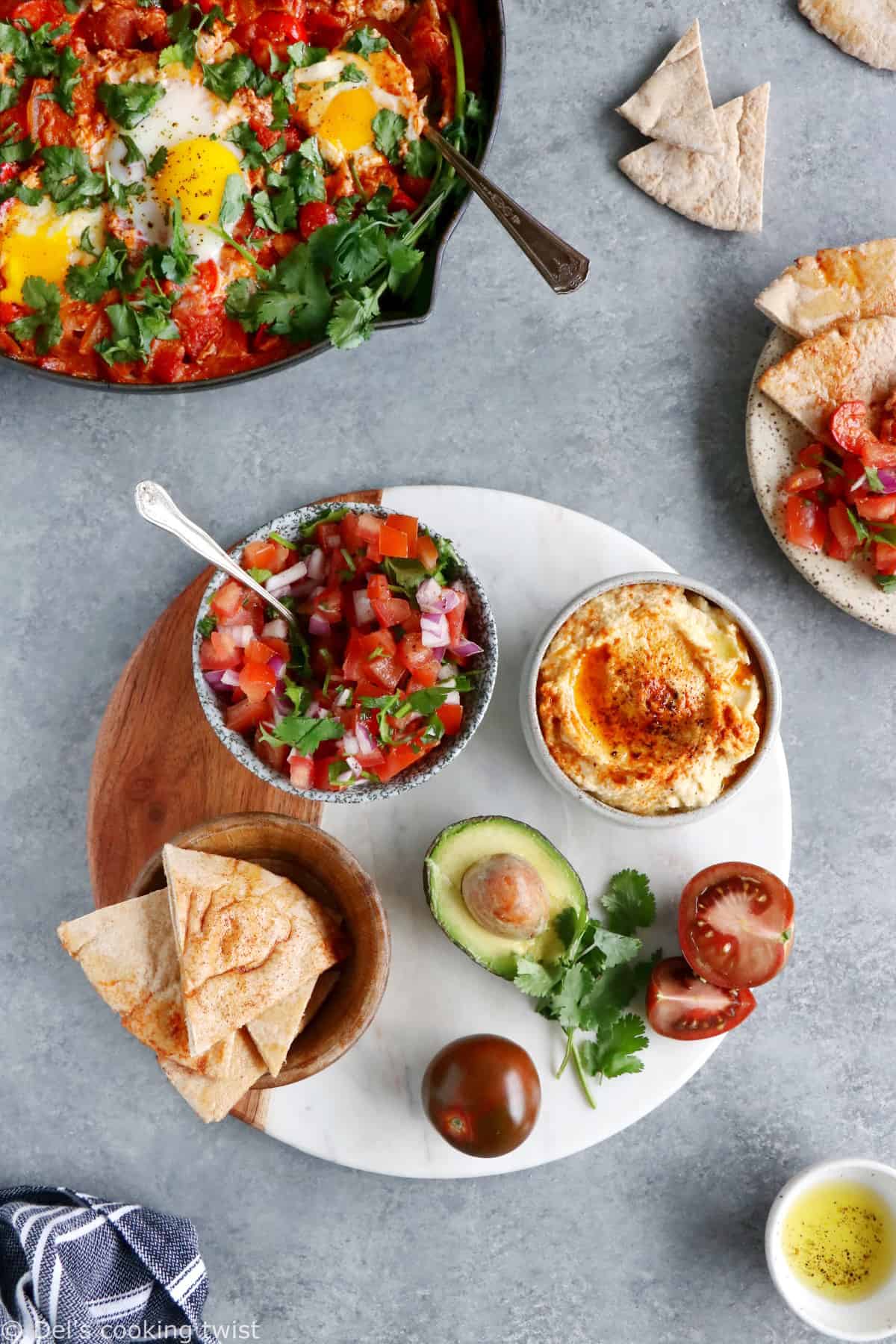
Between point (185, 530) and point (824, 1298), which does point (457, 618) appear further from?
point (824, 1298)

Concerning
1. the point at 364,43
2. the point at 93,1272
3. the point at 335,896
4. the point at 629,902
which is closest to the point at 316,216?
the point at 364,43

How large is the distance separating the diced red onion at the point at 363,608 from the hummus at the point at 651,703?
1.51 feet

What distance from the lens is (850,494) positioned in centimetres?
305

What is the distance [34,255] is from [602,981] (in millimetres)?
2385

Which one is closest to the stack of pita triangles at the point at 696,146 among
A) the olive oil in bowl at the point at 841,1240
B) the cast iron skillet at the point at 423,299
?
the cast iron skillet at the point at 423,299

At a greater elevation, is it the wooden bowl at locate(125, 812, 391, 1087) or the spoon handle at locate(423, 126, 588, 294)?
the spoon handle at locate(423, 126, 588, 294)

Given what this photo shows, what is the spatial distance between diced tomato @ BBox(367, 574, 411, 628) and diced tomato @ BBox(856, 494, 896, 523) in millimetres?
1323

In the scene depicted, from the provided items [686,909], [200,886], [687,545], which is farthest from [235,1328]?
[687,545]

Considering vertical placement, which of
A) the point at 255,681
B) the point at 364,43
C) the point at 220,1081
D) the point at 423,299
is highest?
the point at 364,43

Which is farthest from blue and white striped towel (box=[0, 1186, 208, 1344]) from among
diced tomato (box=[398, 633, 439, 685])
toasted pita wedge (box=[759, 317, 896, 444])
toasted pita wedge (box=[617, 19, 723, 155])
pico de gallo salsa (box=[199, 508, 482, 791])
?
toasted pita wedge (box=[617, 19, 723, 155])

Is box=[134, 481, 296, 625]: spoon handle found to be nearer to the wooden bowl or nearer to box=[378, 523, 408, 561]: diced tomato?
box=[378, 523, 408, 561]: diced tomato

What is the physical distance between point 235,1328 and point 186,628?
2054 millimetres

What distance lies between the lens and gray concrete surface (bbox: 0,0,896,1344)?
10.4ft

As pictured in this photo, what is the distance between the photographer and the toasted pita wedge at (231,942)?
2.55m
